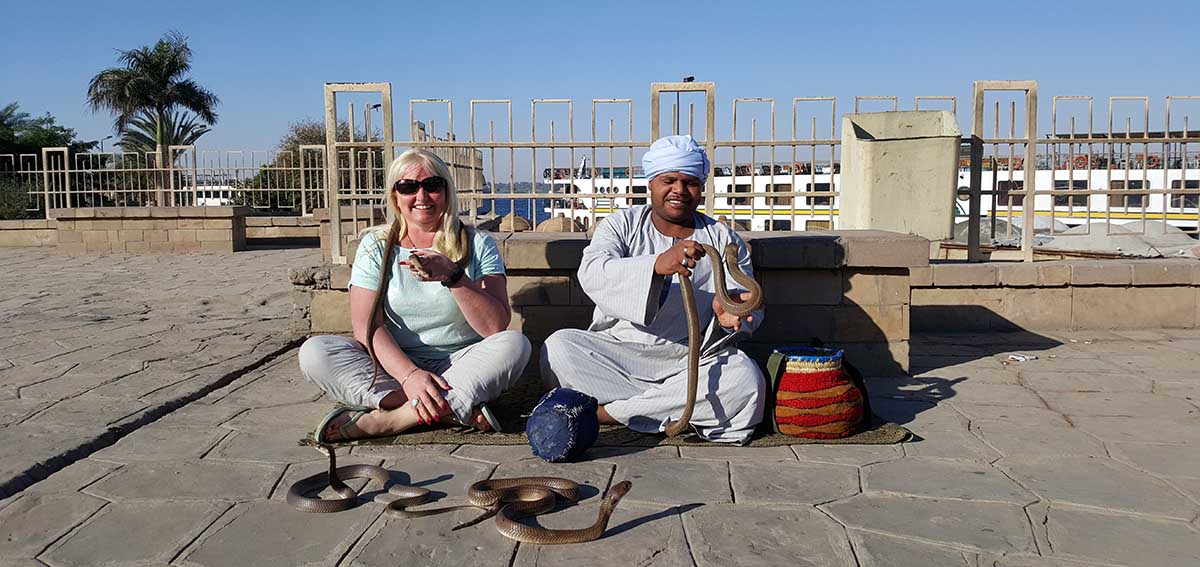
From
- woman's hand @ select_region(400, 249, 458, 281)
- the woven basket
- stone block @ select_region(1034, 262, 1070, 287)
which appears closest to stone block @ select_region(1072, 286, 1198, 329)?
stone block @ select_region(1034, 262, 1070, 287)

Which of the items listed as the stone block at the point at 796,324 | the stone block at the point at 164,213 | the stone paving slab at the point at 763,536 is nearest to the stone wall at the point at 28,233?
the stone block at the point at 164,213

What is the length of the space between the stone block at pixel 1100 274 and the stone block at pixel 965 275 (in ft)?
1.85

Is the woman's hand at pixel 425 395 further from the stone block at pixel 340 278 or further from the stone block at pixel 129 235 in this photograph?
the stone block at pixel 129 235

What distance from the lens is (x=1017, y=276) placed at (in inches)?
262

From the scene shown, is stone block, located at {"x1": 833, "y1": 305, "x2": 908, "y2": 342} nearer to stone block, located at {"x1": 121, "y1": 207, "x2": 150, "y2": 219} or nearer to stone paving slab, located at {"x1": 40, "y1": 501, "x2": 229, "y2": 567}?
stone paving slab, located at {"x1": 40, "y1": 501, "x2": 229, "y2": 567}

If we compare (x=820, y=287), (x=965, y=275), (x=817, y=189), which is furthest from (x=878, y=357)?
(x=817, y=189)

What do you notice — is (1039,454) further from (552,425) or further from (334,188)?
(334,188)

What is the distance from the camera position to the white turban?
12.3 feet

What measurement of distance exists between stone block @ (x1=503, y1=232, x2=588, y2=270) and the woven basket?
1475mm

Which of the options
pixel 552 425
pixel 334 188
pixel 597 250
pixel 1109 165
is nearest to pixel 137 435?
pixel 552 425

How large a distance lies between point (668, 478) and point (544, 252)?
1932 mm

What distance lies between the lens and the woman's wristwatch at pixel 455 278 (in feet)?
12.2

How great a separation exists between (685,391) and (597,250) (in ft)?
2.15

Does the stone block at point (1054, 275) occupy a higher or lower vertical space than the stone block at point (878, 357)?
higher
